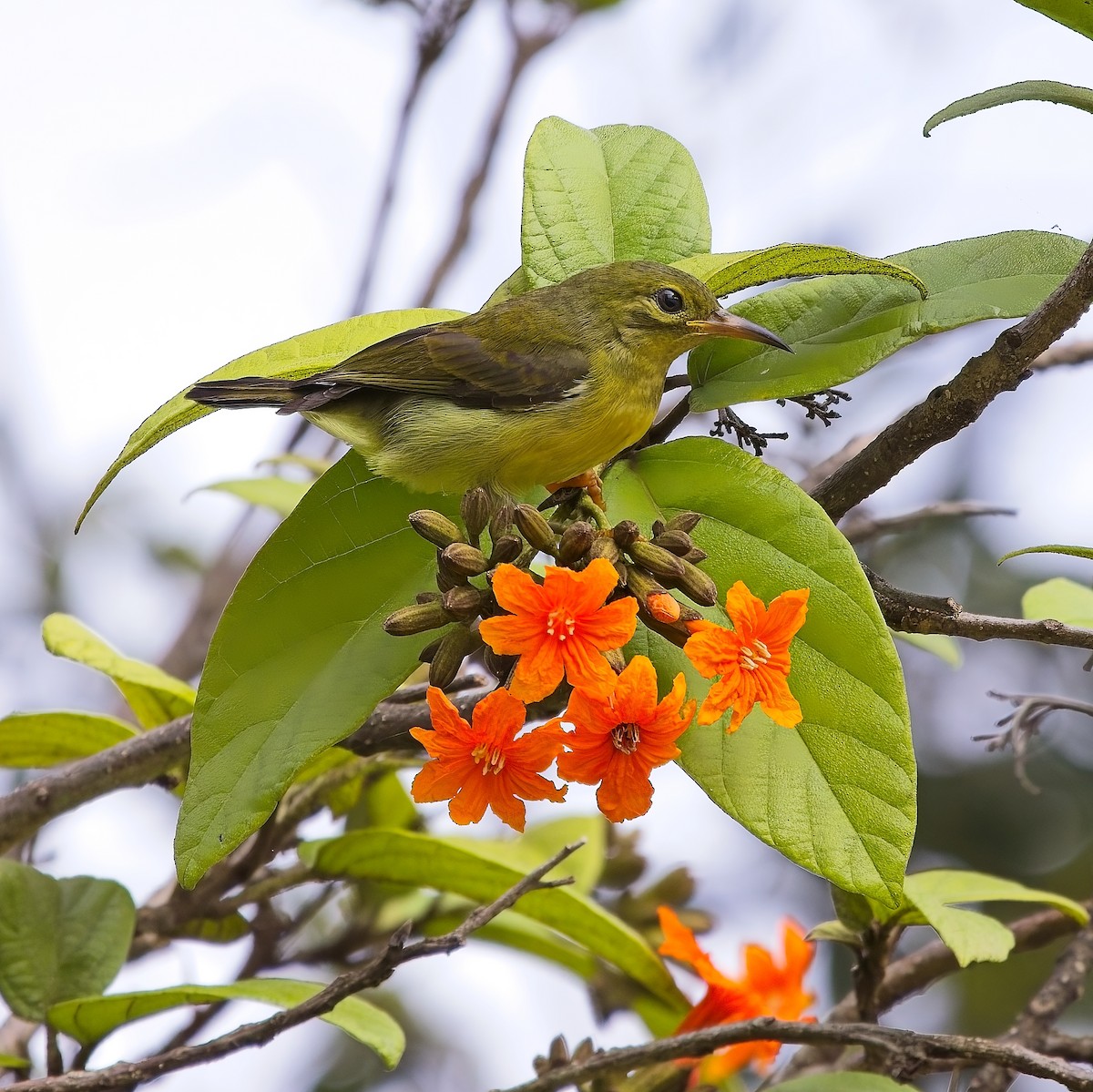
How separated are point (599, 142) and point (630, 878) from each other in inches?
72.2

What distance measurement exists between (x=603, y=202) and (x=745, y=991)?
155 cm

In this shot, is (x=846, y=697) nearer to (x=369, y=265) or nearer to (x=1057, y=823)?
(x=369, y=265)

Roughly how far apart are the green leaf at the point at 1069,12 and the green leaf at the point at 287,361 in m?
1.01

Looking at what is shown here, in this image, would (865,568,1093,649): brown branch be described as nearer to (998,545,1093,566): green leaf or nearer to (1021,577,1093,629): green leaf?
(998,545,1093,566): green leaf

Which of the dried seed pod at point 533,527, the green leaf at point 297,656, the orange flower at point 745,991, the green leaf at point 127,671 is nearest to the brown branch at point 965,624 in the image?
the dried seed pod at point 533,527

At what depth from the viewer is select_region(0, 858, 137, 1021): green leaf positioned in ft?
7.48

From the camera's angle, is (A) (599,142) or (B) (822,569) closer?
(B) (822,569)

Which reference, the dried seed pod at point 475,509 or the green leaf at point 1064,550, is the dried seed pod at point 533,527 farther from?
the green leaf at point 1064,550

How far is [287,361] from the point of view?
6.42ft

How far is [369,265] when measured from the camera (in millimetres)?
3264

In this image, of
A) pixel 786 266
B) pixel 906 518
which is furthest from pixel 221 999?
pixel 906 518

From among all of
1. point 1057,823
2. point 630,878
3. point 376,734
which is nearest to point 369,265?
point 376,734

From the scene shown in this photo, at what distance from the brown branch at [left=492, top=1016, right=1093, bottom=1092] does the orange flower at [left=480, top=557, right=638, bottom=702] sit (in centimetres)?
63

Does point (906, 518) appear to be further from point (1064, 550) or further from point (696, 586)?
point (696, 586)
